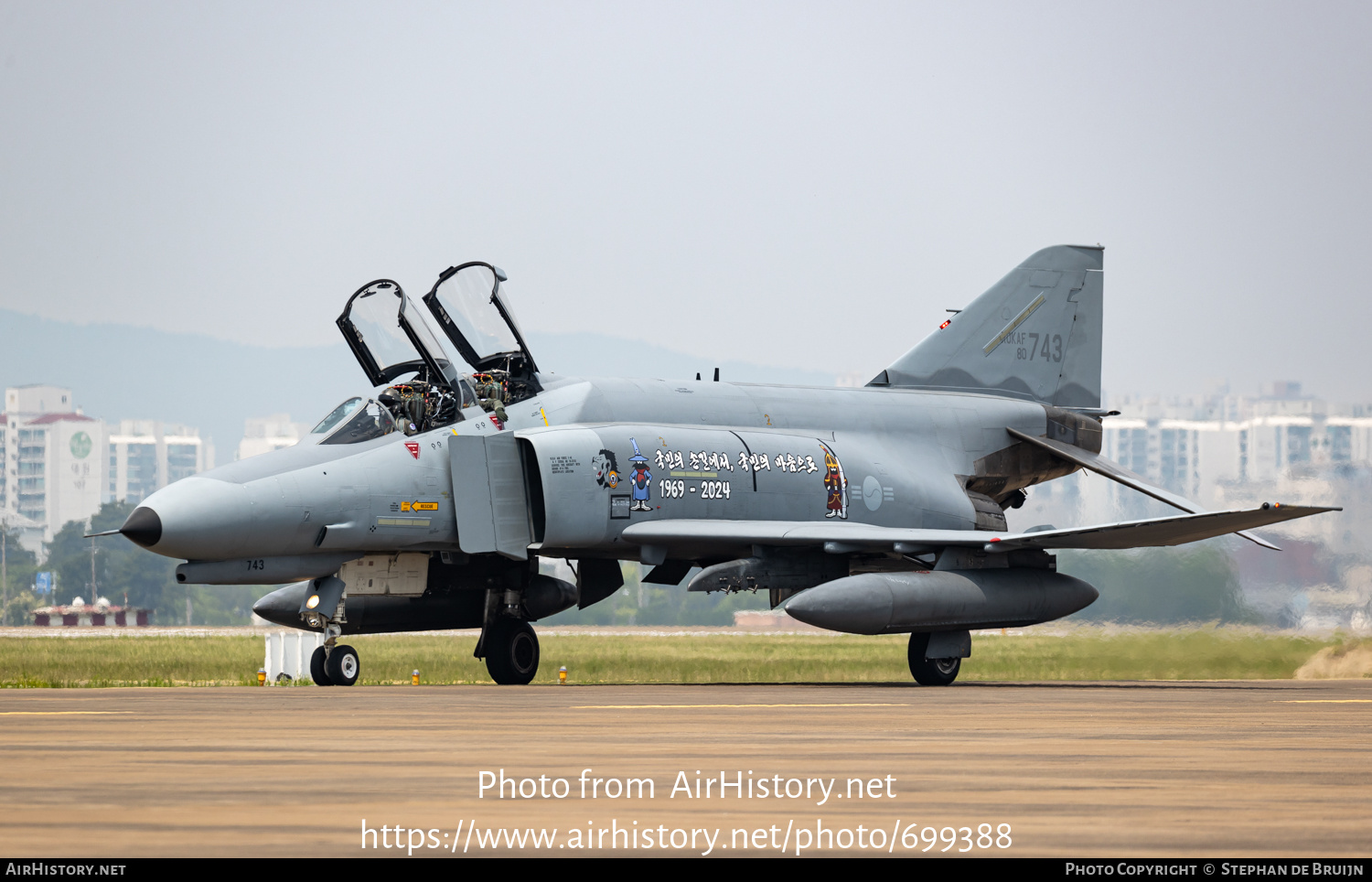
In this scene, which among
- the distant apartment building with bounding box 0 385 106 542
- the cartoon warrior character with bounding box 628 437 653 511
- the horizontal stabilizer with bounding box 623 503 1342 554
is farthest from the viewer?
the distant apartment building with bounding box 0 385 106 542

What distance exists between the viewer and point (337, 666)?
16594 millimetres

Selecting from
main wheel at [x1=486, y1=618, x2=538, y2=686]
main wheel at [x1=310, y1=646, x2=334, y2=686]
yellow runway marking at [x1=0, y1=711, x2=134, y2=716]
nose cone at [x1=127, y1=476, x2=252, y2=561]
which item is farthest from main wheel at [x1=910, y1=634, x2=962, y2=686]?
yellow runway marking at [x1=0, y1=711, x2=134, y2=716]

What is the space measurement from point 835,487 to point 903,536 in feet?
6.53

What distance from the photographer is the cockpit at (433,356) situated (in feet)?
57.4

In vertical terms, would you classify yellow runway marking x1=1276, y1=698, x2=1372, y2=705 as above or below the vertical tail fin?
below

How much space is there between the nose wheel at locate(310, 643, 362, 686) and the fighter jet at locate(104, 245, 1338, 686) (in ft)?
0.07

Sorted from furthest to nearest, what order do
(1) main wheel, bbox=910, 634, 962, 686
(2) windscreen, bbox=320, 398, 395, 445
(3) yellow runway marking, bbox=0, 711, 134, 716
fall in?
(1) main wheel, bbox=910, 634, 962, 686
(2) windscreen, bbox=320, 398, 395, 445
(3) yellow runway marking, bbox=0, 711, 134, 716

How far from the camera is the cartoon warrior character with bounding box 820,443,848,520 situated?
776 inches

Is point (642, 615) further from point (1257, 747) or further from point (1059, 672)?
point (1257, 747)

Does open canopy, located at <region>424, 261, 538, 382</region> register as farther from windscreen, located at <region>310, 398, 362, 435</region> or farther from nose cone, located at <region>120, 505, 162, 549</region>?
nose cone, located at <region>120, 505, 162, 549</region>

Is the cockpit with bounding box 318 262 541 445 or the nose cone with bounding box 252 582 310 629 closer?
the cockpit with bounding box 318 262 541 445

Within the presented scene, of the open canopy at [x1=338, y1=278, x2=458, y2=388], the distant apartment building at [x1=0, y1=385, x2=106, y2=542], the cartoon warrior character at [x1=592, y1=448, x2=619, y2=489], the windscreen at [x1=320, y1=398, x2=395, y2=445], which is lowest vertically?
the distant apartment building at [x1=0, y1=385, x2=106, y2=542]

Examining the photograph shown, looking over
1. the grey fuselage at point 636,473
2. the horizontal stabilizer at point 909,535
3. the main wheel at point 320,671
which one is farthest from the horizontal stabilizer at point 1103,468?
the main wheel at point 320,671

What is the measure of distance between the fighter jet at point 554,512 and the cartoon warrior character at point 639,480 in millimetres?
20
